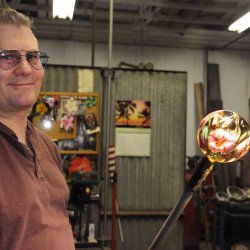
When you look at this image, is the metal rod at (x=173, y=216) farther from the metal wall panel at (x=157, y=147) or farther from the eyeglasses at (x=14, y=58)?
the metal wall panel at (x=157, y=147)

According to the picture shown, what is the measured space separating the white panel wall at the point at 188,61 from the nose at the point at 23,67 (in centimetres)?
541

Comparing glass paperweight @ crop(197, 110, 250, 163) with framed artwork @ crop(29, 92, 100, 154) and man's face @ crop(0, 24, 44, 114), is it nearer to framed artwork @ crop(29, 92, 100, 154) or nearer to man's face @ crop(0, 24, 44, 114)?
man's face @ crop(0, 24, 44, 114)

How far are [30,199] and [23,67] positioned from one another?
374mm

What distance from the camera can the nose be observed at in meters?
1.15

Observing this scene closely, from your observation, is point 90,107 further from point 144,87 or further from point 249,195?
point 249,195

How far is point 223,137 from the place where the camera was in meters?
0.77

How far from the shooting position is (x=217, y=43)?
6.59 meters

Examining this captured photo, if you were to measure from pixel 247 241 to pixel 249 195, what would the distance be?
2.81 ft

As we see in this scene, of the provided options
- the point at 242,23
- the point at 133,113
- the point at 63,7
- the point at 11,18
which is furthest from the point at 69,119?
the point at 11,18

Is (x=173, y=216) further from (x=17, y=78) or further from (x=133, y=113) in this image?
(x=133, y=113)

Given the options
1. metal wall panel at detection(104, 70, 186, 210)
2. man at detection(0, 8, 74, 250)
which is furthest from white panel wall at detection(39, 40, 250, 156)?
man at detection(0, 8, 74, 250)

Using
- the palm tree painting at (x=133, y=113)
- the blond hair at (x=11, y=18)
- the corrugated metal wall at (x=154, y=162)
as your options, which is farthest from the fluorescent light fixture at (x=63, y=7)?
the blond hair at (x=11, y=18)

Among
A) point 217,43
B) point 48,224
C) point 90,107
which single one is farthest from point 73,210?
point 217,43

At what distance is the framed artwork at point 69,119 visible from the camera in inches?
161
